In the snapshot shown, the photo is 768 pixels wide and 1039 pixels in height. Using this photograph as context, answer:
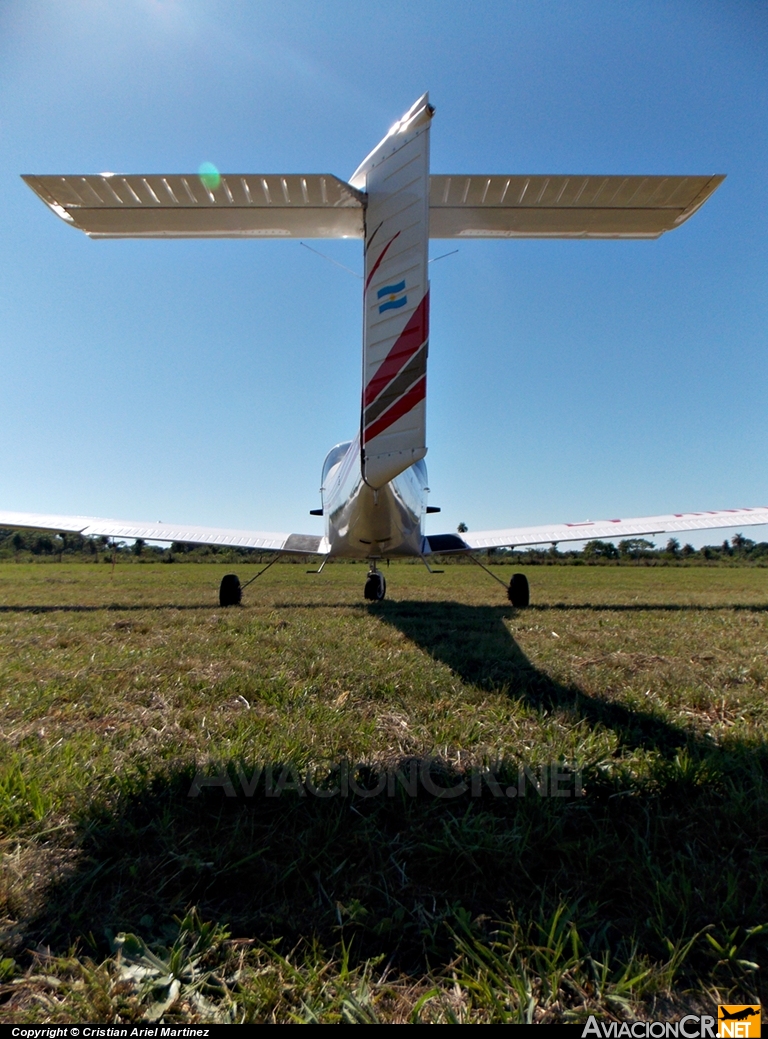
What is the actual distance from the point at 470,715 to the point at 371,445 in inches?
109

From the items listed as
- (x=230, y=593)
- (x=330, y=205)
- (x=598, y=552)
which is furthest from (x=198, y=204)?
(x=598, y=552)

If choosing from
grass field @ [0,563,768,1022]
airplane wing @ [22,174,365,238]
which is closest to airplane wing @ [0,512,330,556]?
airplane wing @ [22,174,365,238]

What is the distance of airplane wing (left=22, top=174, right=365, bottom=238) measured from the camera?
233 inches

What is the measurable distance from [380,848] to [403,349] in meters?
3.83

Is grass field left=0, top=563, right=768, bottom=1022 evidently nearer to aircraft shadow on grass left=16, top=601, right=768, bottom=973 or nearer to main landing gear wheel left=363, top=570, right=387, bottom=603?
aircraft shadow on grass left=16, top=601, right=768, bottom=973

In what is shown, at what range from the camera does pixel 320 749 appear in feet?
A: 7.93

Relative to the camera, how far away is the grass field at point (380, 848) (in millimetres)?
1177

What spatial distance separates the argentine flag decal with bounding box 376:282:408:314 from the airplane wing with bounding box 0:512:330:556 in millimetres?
6410

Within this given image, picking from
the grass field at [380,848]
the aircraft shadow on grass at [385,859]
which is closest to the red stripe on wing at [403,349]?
the grass field at [380,848]

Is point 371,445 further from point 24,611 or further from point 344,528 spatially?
point 24,611

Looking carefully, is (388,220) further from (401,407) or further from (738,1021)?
(738,1021)

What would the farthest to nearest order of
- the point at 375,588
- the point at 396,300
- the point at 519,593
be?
the point at 375,588, the point at 519,593, the point at 396,300

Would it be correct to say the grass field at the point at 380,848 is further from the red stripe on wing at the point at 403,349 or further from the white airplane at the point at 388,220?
the red stripe on wing at the point at 403,349

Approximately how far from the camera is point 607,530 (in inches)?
462
